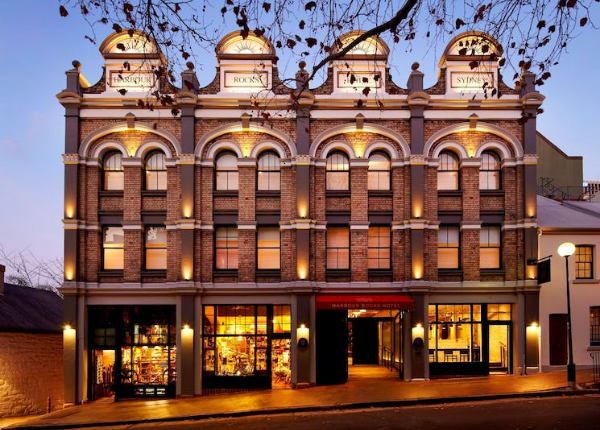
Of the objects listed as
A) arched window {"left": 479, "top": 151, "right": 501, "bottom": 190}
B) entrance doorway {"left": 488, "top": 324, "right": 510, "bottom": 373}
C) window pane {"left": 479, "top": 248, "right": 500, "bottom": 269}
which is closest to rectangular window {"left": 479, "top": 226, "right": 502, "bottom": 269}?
window pane {"left": 479, "top": 248, "right": 500, "bottom": 269}

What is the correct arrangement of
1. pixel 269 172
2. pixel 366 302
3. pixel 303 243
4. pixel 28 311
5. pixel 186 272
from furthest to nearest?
1. pixel 28 311
2. pixel 269 172
3. pixel 303 243
4. pixel 186 272
5. pixel 366 302

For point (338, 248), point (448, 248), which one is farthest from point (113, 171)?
point (448, 248)

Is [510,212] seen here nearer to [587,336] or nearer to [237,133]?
[587,336]

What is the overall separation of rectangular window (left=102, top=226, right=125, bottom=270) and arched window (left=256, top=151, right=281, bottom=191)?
211 inches

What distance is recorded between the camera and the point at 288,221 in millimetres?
20406

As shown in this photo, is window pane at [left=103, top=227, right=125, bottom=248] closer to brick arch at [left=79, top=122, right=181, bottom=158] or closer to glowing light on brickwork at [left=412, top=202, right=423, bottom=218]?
brick arch at [left=79, top=122, right=181, bottom=158]

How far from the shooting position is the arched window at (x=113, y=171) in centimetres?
2084

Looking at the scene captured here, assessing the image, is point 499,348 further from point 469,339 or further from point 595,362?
point 595,362

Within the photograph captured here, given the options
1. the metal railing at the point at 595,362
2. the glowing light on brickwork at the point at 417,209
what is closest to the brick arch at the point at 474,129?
the glowing light on brickwork at the point at 417,209

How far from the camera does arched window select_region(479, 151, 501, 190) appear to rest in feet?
68.9

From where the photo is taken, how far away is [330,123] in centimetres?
2064

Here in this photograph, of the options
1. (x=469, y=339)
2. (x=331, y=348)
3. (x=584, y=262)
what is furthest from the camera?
(x=584, y=262)

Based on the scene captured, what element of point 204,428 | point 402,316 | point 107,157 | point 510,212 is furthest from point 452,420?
point 107,157

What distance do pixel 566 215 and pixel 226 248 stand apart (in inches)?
514
